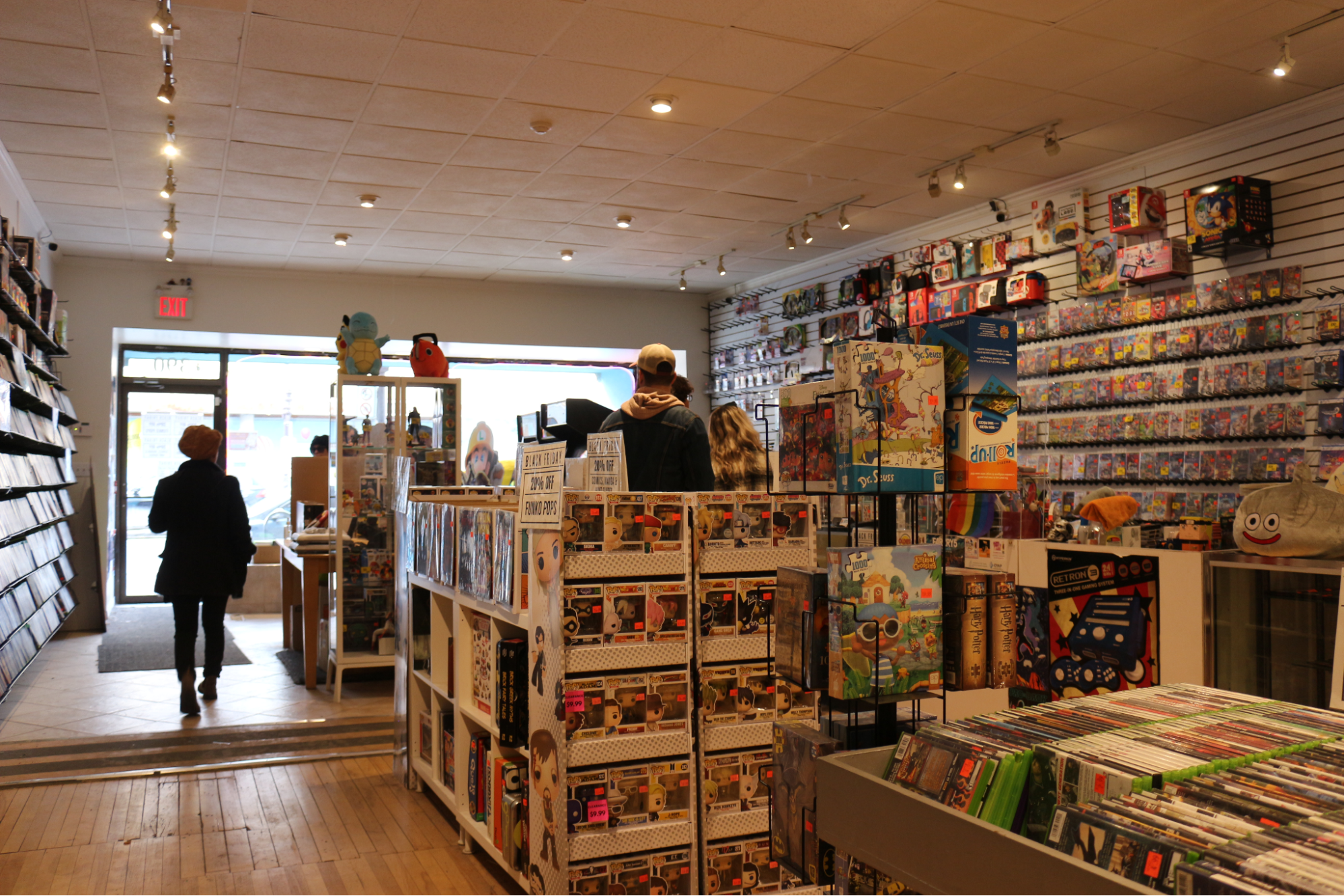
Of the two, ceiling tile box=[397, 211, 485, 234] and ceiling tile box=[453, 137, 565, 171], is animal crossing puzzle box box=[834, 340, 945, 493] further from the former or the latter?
ceiling tile box=[397, 211, 485, 234]

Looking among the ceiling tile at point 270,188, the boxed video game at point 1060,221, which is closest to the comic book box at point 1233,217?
the boxed video game at point 1060,221

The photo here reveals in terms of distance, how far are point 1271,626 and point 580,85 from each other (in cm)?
400

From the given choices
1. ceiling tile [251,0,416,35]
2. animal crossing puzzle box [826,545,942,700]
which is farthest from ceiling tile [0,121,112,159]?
animal crossing puzzle box [826,545,942,700]

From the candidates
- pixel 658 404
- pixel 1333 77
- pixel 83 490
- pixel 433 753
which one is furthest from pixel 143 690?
pixel 1333 77

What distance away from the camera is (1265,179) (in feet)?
17.5

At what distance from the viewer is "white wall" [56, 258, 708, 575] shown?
9102 mm

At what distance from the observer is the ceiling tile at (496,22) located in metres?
4.17

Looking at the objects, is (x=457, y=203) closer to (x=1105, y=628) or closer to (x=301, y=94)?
(x=301, y=94)

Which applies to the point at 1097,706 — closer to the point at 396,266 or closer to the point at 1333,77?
the point at 1333,77

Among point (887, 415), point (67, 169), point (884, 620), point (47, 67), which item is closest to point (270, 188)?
point (67, 169)

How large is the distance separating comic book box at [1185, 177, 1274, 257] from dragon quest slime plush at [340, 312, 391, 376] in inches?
195

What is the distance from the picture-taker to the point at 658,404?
153 inches

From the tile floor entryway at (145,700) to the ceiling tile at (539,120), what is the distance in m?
3.49

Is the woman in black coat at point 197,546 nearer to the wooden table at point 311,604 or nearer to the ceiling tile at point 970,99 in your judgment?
the wooden table at point 311,604
